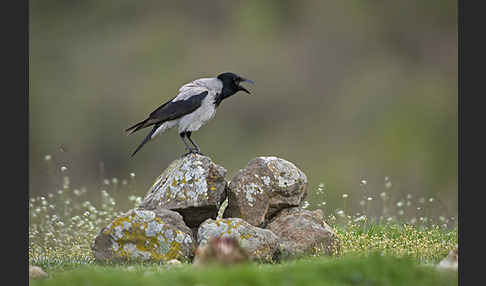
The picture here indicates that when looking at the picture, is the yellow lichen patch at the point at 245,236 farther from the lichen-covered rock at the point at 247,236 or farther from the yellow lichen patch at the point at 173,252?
the yellow lichen patch at the point at 173,252

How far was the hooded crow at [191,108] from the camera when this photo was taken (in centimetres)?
1354

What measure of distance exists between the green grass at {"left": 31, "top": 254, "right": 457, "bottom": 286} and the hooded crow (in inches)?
173

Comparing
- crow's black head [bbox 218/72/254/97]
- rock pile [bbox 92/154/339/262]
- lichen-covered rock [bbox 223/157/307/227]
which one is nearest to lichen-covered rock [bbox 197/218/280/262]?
rock pile [bbox 92/154/339/262]

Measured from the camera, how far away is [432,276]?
30.3 feet

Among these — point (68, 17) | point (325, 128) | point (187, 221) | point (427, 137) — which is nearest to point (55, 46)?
point (68, 17)

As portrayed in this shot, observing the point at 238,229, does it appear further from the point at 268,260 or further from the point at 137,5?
the point at 137,5

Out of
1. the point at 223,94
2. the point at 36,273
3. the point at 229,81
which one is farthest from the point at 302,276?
the point at 229,81

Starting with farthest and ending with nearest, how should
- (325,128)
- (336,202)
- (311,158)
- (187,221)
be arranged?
(325,128) → (311,158) → (336,202) → (187,221)

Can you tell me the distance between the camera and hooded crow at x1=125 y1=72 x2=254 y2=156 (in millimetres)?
13539

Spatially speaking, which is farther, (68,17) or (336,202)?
(68,17)

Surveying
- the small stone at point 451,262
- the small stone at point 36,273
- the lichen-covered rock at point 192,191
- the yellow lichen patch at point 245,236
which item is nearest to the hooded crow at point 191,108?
the lichen-covered rock at point 192,191

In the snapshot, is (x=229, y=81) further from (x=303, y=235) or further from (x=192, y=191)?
(x=303, y=235)

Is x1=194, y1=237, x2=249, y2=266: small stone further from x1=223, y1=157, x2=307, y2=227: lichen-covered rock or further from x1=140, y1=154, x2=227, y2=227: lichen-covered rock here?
x1=223, y1=157, x2=307, y2=227: lichen-covered rock

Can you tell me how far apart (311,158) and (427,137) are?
215 inches
